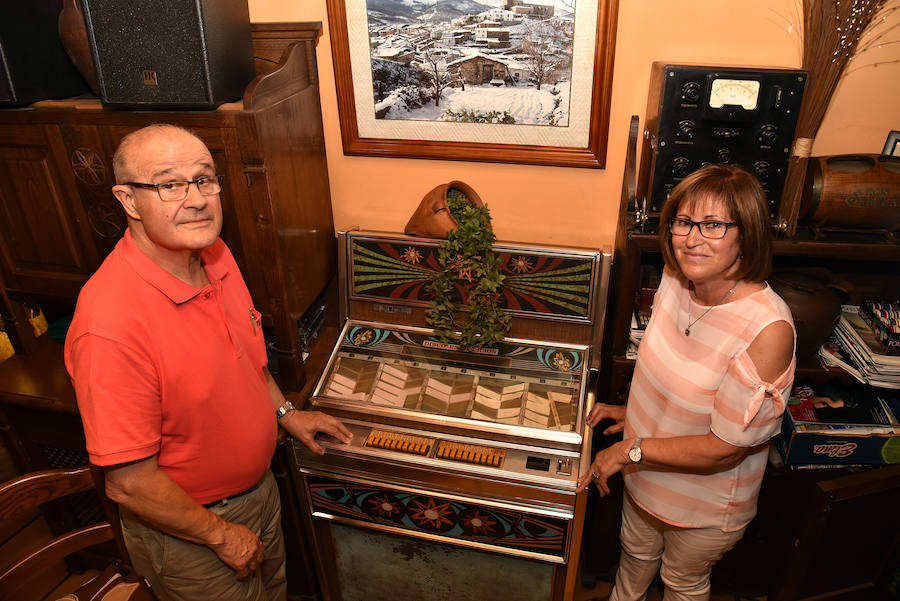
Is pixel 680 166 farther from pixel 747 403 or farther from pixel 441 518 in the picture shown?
pixel 441 518

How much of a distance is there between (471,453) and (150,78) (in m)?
1.48

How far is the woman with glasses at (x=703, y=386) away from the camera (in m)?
1.51

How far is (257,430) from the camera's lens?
179cm

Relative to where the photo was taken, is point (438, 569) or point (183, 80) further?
point (438, 569)

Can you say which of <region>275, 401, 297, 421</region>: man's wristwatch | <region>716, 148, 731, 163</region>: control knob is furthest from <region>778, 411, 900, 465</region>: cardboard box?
<region>275, 401, 297, 421</region>: man's wristwatch

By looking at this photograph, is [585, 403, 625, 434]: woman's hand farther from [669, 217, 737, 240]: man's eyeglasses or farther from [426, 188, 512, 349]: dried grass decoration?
[669, 217, 737, 240]: man's eyeglasses

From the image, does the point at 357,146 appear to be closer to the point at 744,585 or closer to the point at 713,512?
the point at 713,512

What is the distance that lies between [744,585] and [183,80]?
2774mm

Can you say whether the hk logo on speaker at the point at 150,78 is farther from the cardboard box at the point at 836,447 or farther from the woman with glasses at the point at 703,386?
the cardboard box at the point at 836,447

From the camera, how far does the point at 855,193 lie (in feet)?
6.01

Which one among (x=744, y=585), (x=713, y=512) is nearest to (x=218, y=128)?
(x=713, y=512)

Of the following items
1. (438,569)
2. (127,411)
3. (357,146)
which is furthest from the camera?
(357,146)

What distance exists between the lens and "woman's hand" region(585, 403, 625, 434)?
2.04m

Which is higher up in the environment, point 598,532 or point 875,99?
point 875,99
